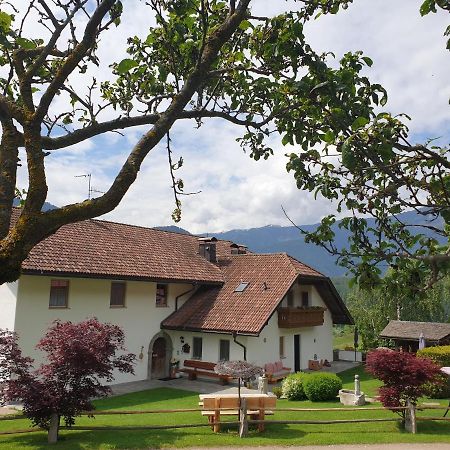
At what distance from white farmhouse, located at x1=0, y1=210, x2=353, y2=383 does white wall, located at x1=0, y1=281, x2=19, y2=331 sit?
1.6 inches

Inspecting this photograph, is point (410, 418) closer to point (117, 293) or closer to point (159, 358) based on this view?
point (117, 293)

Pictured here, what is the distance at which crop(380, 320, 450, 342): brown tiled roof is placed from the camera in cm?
2904

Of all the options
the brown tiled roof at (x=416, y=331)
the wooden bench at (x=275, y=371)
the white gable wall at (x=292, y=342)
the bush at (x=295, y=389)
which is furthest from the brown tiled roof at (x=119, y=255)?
the brown tiled roof at (x=416, y=331)

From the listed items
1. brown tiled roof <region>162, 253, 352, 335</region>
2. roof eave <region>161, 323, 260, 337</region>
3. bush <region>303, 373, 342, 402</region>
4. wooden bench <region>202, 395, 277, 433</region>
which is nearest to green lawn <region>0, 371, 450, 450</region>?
wooden bench <region>202, 395, 277, 433</region>

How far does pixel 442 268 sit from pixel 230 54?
4729 mm

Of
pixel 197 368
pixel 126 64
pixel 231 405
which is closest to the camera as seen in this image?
pixel 126 64

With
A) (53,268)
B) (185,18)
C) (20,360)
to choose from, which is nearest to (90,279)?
(53,268)

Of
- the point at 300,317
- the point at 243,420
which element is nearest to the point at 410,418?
the point at 243,420

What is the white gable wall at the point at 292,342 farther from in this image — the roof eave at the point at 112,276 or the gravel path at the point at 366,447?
the gravel path at the point at 366,447

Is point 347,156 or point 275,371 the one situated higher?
point 347,156

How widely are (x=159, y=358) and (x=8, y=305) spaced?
29.3 feet

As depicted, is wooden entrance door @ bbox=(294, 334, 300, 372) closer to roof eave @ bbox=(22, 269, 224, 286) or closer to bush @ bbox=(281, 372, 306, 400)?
roof eave @ bbox=(22, 269, 224, 286)

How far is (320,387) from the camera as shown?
18000mm

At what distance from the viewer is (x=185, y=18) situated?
21.8ft
